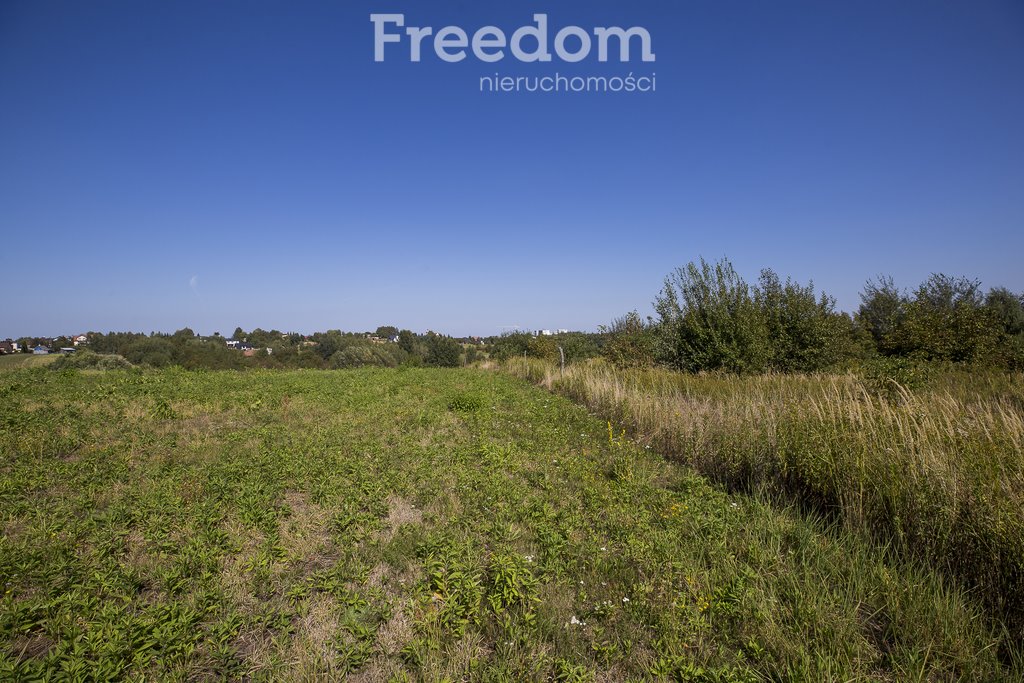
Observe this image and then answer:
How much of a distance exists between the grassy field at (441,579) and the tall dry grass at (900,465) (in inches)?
12.7

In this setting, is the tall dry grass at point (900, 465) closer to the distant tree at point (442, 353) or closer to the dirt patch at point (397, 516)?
the dirt patch at point (397, 516)

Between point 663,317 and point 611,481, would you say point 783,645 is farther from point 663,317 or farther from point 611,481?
point 663,317

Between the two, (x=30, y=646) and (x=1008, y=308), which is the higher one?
(x=1008, y=308)

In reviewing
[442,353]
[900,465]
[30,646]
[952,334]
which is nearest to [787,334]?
[952,334]

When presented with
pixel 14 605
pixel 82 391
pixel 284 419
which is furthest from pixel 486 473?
pixel 82 391

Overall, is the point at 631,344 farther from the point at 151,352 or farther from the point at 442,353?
the point at 151,352

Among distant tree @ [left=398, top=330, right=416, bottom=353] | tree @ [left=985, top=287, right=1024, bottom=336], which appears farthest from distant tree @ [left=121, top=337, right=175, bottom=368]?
tree @ [left=985, top=287, right=1024, bottom=336]

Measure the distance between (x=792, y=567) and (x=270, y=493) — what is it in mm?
5102

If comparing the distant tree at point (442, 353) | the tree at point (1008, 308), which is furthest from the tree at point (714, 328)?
the distant tree at point (442, 353)

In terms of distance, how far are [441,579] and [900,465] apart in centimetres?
427

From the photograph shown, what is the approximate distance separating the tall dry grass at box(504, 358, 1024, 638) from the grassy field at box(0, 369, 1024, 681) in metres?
0.32

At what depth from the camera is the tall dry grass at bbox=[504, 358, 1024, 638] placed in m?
2.71

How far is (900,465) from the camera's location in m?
3.58

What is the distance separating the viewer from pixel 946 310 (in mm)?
15516
